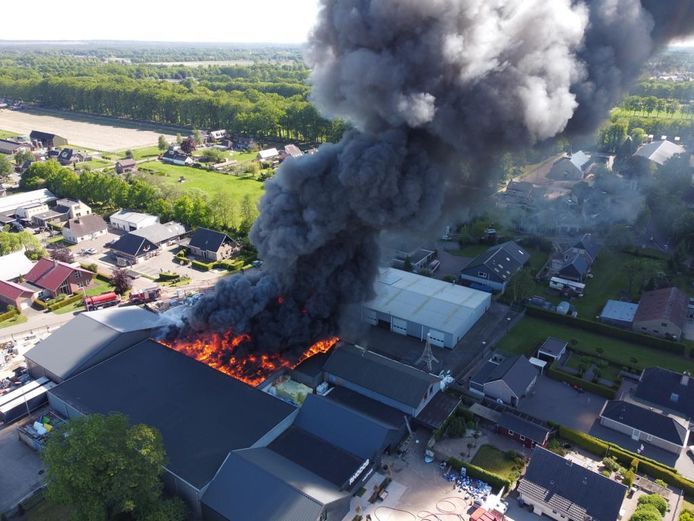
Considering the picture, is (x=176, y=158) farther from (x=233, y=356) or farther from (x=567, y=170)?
(x=233, y=356)

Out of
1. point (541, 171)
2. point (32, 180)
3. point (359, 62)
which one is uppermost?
point (359, 62)

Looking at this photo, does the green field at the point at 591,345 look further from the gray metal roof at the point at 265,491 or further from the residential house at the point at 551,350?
the gray metal roof at the point at 265,491

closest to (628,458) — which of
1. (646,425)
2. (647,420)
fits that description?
Result: (646,425)

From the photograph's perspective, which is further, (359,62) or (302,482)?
(359,62)

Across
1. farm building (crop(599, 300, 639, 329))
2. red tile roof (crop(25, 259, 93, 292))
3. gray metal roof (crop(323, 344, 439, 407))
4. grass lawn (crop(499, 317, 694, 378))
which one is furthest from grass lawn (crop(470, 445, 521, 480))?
red tile roof (crop(25, 259, 93, 292))

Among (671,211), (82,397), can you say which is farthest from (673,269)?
(82,397)

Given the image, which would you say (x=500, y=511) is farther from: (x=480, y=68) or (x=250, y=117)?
(x=250, y=117)

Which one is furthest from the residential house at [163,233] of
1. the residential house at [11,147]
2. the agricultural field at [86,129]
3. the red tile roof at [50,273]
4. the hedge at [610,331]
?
the residential house at [11,147]
